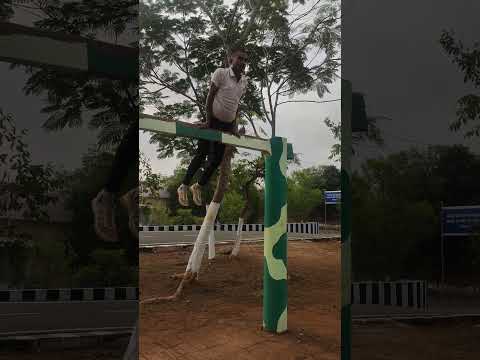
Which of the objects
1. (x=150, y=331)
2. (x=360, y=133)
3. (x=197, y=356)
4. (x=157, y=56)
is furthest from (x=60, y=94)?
(x=360, y=133)

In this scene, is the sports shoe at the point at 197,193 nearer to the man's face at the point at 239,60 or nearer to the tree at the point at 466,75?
the man's face at the point at 239,60

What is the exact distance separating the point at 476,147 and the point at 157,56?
1698mm

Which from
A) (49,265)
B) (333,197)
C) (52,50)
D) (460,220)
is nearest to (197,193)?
(333,197)

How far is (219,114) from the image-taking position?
161 centimetres

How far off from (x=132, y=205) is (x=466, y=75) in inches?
73.2

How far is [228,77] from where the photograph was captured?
1628mm

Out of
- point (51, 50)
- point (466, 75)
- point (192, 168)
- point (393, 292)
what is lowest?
point (393, 292)

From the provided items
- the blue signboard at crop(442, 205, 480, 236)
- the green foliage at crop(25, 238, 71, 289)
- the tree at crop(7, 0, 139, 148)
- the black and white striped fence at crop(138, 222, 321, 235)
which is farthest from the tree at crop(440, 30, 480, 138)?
the green foliage at crop(25, 238, 71, 289)

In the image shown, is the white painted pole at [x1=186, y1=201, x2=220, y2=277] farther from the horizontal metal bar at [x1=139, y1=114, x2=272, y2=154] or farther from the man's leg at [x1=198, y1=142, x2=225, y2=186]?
the horizontal metal bar at [x1=139, y1=114, x2=272, y2=154]

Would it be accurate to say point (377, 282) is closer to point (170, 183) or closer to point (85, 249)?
point (170, 183)

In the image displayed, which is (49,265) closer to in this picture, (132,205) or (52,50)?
(132,205)

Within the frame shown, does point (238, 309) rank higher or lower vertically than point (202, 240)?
lower

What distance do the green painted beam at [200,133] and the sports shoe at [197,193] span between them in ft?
0.68

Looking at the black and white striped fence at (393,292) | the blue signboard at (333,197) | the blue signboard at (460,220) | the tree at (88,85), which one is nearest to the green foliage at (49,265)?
the tree at (88,85)
